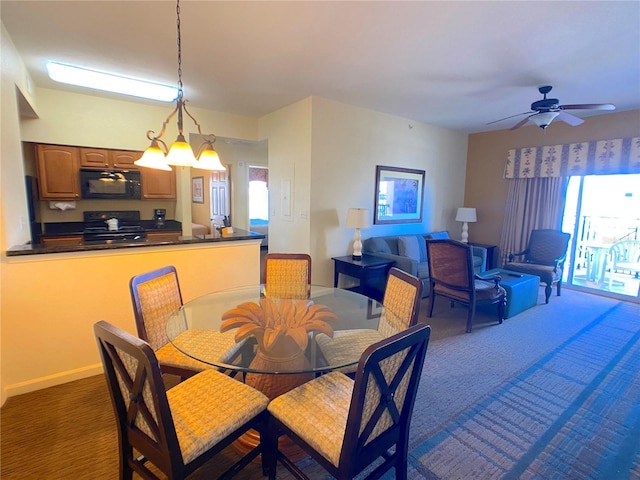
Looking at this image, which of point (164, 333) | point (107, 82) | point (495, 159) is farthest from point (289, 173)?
point (495, 159)

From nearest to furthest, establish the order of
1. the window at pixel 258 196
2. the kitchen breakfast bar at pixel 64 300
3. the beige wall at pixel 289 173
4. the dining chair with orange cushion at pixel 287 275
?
the kitchen breakfast bar at pixel 64 300 → the dining chair with orange cushion at pixel 287 275 → the beige wall at pixel 289 173 → the window at pixel 258 196

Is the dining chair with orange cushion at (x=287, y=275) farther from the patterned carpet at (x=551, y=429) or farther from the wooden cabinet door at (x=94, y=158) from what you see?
the wooden cabinet door at (x=94, y=158)

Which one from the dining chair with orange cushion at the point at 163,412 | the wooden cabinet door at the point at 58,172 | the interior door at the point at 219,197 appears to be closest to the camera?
the dining chair with orange cushion at the point at 163,412

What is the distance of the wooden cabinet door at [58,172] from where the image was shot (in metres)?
4.07

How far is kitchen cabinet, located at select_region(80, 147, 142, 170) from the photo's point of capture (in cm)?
431

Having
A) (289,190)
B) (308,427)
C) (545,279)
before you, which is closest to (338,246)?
(289,190)

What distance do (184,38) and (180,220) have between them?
10.1 ft

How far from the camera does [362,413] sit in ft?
3.93

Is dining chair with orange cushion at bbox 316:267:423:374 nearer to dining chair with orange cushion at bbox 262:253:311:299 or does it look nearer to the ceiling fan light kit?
dining chair with orange cushion at bbox 262:253:311:299

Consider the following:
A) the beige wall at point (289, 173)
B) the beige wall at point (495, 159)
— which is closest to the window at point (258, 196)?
the beige wall at point (289, 173)

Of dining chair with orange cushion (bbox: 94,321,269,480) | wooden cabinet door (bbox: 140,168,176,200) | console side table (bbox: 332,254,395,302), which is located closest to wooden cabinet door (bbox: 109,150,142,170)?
wooden cabinet door (bbox: 140,168,176,200)

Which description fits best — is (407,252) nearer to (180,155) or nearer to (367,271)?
(367,271)

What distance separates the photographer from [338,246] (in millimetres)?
4621

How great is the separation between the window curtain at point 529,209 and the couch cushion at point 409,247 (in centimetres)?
194
